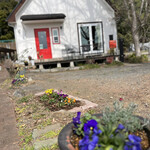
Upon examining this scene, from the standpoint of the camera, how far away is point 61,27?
12.2 metres

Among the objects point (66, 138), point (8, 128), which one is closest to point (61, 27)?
point (8, 128)

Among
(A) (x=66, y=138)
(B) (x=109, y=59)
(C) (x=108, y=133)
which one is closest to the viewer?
(C) (x=108, y=133)

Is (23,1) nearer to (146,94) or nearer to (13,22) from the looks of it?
(13,22)

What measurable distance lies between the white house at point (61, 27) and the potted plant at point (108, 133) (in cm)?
987

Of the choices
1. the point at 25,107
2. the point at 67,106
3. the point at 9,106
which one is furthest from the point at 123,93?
the point at 9,106

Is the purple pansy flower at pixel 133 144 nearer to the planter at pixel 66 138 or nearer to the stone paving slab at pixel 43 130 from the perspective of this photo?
the planter at pixel 66 138

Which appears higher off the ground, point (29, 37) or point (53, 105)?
point (29, 37)

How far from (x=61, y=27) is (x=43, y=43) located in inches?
67.0

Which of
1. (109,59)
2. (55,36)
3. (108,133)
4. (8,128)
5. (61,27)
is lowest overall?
(8,128)

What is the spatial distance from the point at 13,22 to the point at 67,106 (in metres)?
9.77

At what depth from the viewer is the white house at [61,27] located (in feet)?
38.1

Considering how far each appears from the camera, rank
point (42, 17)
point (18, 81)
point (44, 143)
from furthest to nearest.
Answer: point (42, 17) < point (18, 81) < point (44, 143)

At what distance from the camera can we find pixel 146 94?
424cm

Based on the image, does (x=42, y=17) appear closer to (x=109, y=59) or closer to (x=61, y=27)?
(x=61, y=27)
